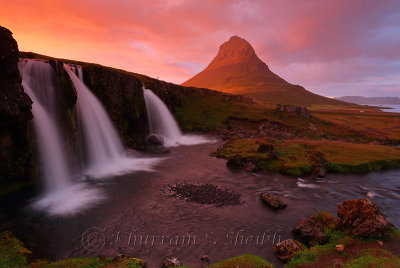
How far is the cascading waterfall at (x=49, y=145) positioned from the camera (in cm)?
2508

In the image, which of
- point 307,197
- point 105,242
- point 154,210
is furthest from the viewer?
point 307,197

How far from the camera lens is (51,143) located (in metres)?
29.8

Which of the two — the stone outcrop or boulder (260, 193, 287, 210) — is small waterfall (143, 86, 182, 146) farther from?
boulder (260, 193, 287, 210)

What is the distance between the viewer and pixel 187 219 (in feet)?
69.3

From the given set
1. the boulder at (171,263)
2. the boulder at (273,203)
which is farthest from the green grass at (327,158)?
the boulder at (171,263)

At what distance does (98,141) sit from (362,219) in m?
38.3

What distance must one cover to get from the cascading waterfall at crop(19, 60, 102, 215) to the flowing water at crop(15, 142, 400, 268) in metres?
2.85

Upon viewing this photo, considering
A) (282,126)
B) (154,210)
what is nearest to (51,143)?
(154,210)

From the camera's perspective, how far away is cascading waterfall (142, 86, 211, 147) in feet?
204

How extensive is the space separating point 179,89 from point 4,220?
84.3 metres

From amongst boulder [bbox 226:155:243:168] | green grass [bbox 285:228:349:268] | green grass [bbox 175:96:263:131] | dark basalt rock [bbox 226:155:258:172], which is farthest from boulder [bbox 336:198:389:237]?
green grass [bbox 175:96:263:131]

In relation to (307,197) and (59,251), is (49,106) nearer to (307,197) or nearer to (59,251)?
(59,251)

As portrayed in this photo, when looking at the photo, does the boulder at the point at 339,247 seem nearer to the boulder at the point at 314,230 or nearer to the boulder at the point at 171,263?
the boulder at the point at 314,230

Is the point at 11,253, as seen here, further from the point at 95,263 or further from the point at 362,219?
the point at 362,219
